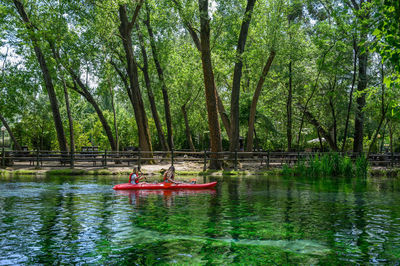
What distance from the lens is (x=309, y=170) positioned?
2189cm

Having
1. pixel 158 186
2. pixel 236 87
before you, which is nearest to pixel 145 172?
pixel 158 186

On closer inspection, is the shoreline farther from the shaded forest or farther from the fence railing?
the shaded forest

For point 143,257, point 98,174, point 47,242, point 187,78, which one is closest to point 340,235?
point 143,257

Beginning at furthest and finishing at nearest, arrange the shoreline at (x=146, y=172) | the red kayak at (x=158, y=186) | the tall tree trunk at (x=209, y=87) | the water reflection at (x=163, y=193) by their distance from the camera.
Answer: the tall tree trunk at (x=209, y=87) < the shoreline at (x=146, y=172) < the red kayak at (x=158, y=186) < the water reflection at (x=163, y=193)

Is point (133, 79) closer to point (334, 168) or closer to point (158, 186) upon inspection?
point (158, 186)

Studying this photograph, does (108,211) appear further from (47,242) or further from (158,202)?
(47,242)

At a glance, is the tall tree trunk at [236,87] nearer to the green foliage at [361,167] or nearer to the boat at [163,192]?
the green foliage at [361,167]

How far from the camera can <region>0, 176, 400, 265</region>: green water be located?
679 cm

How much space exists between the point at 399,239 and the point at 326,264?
2.51 m

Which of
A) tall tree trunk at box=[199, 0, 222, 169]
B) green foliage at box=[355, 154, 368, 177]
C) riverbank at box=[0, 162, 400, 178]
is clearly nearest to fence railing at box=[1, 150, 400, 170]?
tall tree trunk at box=[199, 0, 222, 169]

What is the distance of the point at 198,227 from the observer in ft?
29.2

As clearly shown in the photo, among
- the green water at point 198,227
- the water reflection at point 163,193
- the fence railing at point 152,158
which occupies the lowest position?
the green water at point 198,227

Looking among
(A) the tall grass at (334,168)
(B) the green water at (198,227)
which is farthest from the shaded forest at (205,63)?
(B) the green water at (198,227)

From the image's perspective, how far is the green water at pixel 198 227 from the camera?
6793 millimetres
